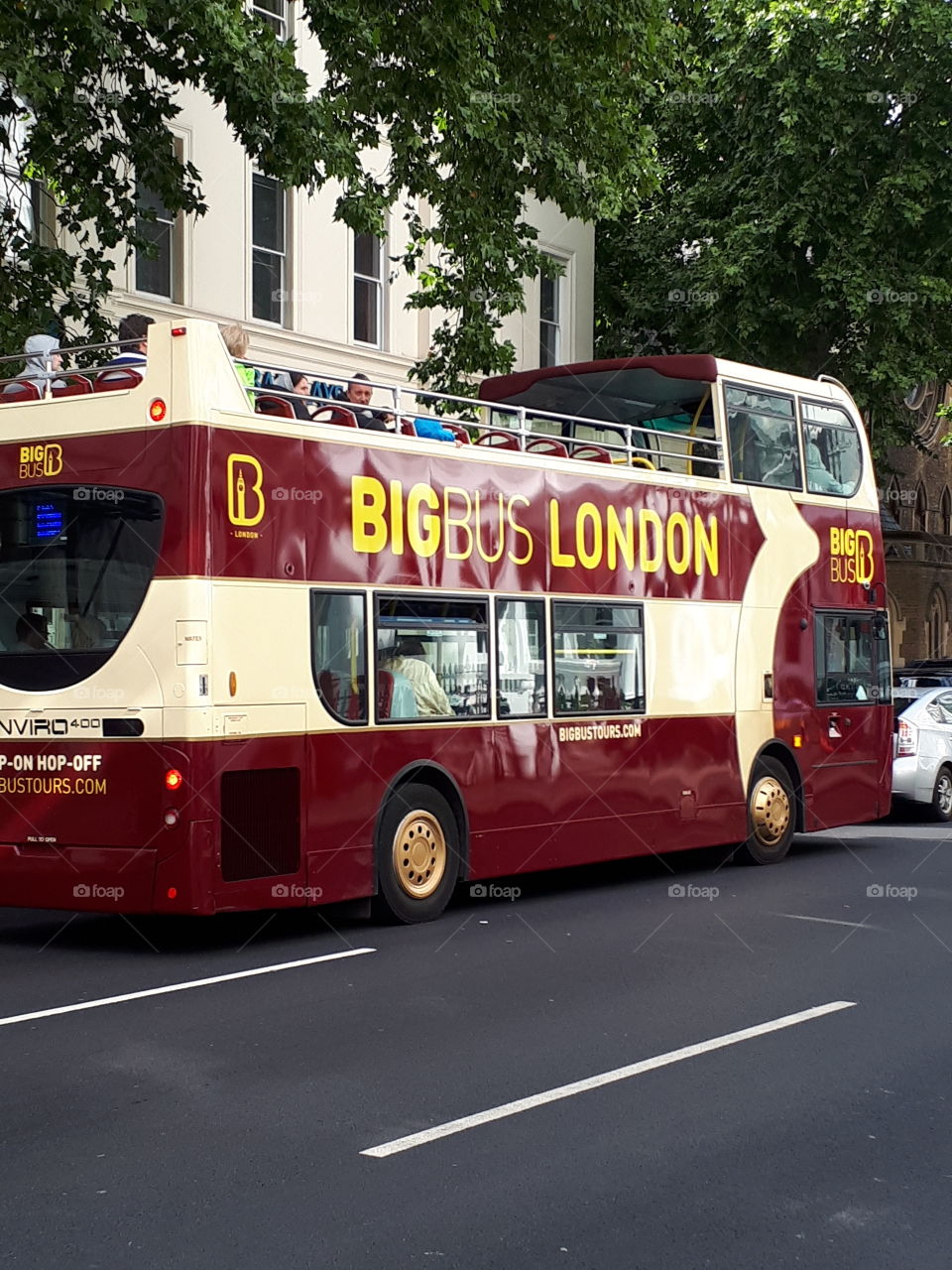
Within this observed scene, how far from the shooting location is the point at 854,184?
1077 inches

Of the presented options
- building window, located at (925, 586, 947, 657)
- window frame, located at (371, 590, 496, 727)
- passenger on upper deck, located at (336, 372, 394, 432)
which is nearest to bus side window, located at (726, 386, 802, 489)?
window frame, located at (371, 590, 496, 727)

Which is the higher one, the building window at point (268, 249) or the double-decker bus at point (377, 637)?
the building window at point (268, 249)

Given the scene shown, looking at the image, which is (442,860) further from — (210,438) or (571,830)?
(210,438)

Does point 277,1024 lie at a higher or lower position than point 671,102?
lower

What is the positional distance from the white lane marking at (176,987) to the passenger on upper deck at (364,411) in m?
3.44

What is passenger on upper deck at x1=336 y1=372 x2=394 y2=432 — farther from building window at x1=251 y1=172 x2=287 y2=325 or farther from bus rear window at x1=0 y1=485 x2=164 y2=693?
building window at x1=251 y1=172 x2=287 y2=325

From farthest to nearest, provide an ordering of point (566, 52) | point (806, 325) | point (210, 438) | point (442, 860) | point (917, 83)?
point (806, 325)
point (917, 83)
point (566, 52)
point (442, 860)
point (210, 438)

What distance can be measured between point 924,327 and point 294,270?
1108cm

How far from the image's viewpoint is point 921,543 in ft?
160

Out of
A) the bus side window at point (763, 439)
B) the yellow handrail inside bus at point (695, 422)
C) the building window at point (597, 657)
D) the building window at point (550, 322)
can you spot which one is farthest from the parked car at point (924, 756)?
the building window at point (550, 322)

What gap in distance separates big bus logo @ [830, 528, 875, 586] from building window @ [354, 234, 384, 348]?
1026 centimetres

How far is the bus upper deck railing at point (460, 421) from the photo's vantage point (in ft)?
34.1

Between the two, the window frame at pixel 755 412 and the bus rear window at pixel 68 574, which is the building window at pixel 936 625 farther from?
the bus rear window at pixel 68 574

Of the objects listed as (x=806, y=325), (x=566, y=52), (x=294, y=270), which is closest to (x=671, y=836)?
(x=566, y=52)
